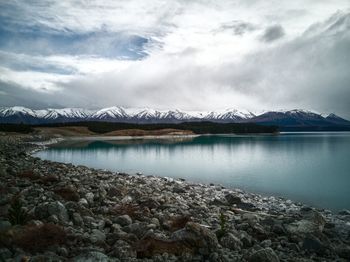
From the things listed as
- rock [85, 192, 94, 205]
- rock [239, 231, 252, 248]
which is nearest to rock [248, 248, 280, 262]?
rock [239, 231, 252, 248]

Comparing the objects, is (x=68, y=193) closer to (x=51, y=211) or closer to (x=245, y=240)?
(x=51, y=211)

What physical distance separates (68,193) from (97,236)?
4993mm

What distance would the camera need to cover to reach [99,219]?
10.0 meters

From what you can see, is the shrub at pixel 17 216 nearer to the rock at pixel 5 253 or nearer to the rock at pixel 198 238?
the rock at pixel 5 253

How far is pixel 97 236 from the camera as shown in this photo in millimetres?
8242

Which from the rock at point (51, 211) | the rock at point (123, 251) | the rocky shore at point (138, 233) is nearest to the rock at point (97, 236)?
the rocky shore at point (138, 233)

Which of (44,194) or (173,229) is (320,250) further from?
(44,194)

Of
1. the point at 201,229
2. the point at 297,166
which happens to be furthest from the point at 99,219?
the point at 297,166

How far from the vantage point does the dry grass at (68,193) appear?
40.5 feet

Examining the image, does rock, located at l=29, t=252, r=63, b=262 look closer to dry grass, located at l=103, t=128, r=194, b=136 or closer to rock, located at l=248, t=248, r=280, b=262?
rock, located at l=248, t=248, r=280, b=262

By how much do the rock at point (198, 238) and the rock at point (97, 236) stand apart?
6.32ft

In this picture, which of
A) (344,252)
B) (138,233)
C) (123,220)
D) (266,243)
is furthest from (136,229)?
(344,252)

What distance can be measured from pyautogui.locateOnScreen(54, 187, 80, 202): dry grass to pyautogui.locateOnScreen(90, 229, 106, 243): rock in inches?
160

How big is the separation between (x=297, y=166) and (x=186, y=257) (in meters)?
38.7
